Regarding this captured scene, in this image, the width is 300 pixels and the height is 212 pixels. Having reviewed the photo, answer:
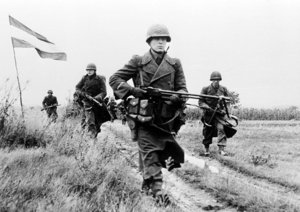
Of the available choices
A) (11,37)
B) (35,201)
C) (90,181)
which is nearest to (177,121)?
(90,181)

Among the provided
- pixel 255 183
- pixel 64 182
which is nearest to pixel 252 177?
pixel 255 183

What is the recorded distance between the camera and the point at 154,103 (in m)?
5.73

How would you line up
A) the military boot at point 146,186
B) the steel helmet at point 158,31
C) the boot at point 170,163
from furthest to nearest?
1. the steel helmet at point 158,31
2. the boot at point 170,163
3. the military boot at point 146,186

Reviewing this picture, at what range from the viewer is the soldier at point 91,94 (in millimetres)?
10992

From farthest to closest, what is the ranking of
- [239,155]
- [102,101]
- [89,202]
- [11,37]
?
[239,155] < [102,101] < [11,37] < [89,202]

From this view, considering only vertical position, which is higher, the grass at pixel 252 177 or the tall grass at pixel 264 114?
the grass at pixel 252 177

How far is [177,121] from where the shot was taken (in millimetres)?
5922

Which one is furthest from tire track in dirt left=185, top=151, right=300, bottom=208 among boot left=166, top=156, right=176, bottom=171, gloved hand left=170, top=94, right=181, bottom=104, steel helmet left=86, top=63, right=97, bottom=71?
steel helmet left=86, top=63, right=97, bottom=71

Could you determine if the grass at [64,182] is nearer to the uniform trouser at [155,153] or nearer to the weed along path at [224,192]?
the uniform trouser at [155,153]

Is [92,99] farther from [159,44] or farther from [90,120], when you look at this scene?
[159,44]

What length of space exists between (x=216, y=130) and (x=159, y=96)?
22.6 ft

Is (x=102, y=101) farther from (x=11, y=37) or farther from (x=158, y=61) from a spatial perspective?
(x=158, y=61)

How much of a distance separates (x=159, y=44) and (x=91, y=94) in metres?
5.62

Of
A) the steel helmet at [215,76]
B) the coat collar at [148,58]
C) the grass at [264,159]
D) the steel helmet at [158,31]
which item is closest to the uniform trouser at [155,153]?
the coat collar at [148,58]
